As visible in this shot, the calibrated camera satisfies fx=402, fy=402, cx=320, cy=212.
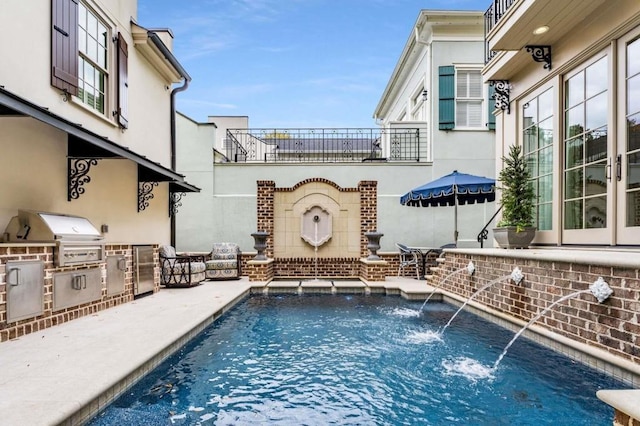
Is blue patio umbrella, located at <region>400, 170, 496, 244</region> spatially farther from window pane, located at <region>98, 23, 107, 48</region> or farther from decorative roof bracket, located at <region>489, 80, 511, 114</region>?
window pane, located at <region>98, 23, 107, 48</region>

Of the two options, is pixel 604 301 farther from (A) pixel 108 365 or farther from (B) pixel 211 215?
(B) pixel 211 215

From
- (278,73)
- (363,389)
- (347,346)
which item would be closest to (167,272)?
(347,346)

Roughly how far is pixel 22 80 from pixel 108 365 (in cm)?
356

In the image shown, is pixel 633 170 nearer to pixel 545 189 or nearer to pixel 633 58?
pixel 633 58

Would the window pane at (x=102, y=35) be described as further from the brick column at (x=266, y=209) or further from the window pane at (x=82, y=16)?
the brick column at (x=266, y=209)

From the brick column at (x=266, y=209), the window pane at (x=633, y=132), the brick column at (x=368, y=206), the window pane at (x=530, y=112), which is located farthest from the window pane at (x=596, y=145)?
the brick column at (x=266, y=209)

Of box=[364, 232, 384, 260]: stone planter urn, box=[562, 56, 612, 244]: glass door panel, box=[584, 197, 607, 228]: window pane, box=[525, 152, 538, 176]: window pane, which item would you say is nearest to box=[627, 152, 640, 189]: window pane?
box=[562, 56, 612, 244]: glass door panel

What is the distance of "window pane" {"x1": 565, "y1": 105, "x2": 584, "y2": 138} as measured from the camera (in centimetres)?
545

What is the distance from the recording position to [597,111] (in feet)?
16.8

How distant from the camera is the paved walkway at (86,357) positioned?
234 centimetres

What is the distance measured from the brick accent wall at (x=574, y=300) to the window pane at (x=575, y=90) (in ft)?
8.05

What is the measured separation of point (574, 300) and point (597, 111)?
2.73m

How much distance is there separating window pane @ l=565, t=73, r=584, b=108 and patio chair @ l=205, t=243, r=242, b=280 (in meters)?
7.26

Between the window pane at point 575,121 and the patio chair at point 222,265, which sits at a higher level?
the window pane at point 575,121
